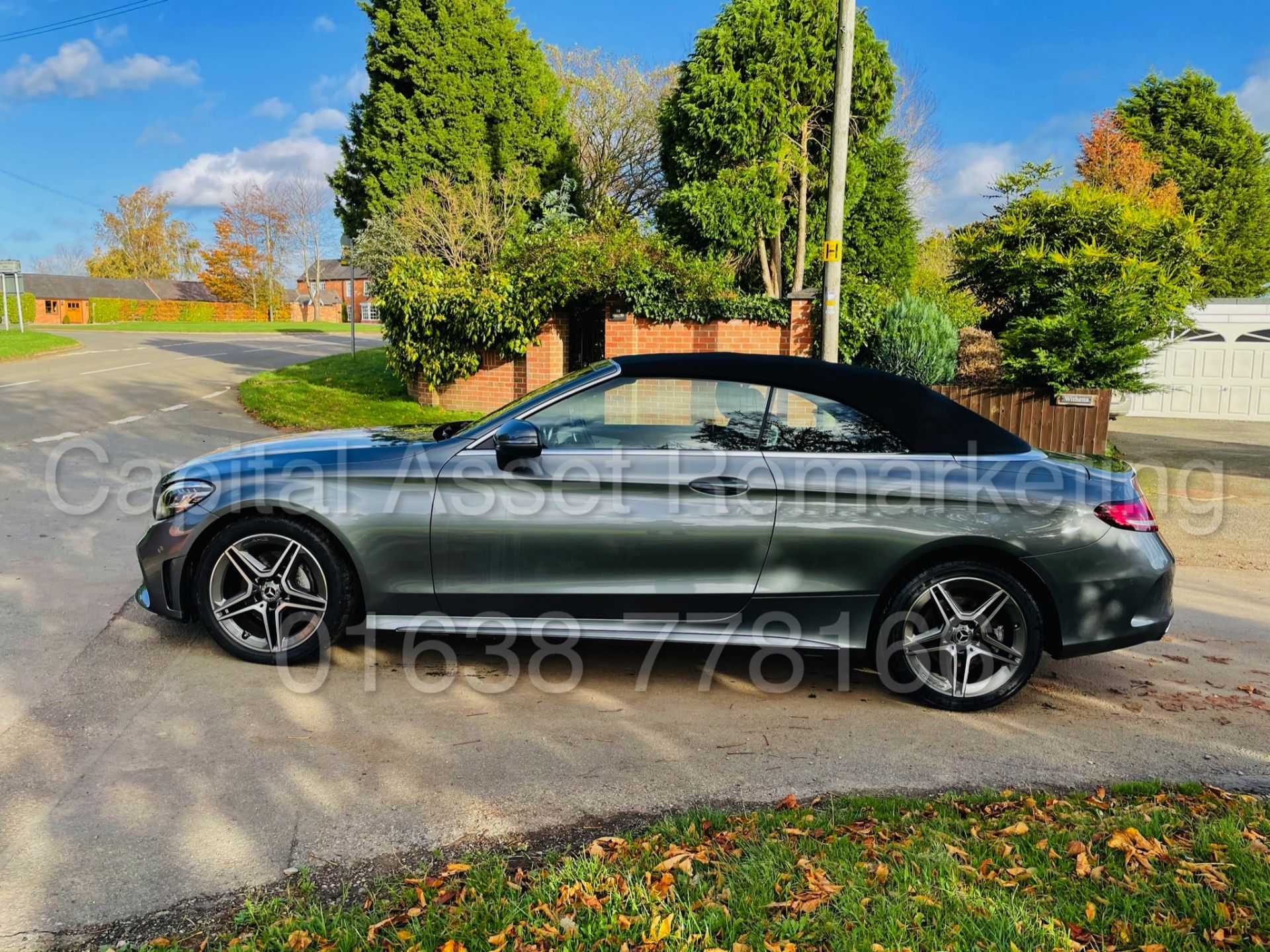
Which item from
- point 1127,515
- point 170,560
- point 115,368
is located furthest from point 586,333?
point 115,368

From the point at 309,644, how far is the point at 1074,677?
3872 mm

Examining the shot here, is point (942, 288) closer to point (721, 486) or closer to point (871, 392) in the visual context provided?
point (871, 392)

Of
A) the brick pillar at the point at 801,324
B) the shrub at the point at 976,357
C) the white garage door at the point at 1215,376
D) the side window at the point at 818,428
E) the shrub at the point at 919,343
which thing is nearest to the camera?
the side window at the point at 818,428

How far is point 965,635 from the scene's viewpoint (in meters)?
4.14

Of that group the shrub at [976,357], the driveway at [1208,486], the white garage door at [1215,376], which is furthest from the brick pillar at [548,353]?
the white garage door at [1215,376]

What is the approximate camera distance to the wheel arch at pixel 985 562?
13.3 feet

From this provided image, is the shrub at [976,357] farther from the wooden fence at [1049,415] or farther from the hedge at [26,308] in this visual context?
the hedge at [26,308]

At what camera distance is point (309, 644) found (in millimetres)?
4379

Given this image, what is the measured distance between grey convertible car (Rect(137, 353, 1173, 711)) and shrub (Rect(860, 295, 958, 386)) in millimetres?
8575

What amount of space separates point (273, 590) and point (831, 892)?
2.96m

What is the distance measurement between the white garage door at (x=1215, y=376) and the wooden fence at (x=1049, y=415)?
10122mm

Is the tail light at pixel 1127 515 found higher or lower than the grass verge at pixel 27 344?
lower

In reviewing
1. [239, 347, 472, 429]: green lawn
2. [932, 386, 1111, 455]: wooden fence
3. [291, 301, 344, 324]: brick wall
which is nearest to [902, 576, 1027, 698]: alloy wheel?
[239, 347, 472, 429]: green lawn

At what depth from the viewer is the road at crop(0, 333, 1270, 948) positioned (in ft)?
9.50
